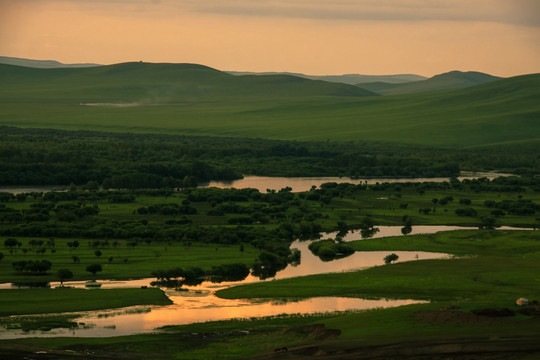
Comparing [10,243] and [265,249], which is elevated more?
[10,243]

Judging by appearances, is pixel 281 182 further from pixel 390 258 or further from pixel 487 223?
pixel 390 258

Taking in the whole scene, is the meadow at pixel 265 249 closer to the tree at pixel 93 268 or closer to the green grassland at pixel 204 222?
the green grassland at pixel 204 222

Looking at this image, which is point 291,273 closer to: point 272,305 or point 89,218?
point 272,305

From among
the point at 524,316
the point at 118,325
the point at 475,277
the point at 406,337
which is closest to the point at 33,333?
the point at 118,325

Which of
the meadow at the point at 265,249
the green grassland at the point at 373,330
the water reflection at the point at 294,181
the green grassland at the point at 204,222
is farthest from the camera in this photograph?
the water reflection at the point at 294,181

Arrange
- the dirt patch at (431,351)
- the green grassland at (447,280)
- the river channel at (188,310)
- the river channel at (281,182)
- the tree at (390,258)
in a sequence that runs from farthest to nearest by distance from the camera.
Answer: the river channel at (281,182)
the tree at (390,258)
the green grassland at (447,280)
the river channel at (188,310)
the dirt patch at (431,351)

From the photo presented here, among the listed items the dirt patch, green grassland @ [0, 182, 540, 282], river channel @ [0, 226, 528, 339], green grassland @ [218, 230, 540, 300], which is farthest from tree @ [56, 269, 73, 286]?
the dirt patch

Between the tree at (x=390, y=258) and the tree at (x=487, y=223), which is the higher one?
the tree at (x=487, y=223)

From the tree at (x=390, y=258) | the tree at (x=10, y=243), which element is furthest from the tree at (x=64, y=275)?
the tree at (x=390, y=258)

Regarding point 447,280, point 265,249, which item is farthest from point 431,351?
point 265,249

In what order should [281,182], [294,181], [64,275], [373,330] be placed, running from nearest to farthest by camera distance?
[373,330] < [64,275] < [281,182] < [294,181]

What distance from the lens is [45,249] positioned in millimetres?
74000

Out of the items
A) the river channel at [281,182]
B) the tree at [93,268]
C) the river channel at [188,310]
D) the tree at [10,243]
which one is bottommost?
the river channel at [188,310]

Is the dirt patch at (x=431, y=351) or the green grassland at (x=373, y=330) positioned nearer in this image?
the dirt patch at (x=431, y=351)
